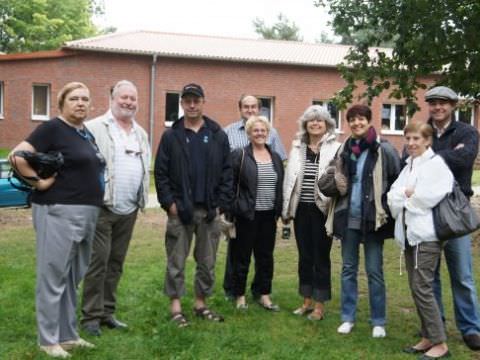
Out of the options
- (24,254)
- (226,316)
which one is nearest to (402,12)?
(226,316)

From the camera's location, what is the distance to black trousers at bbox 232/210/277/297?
20.6 ft

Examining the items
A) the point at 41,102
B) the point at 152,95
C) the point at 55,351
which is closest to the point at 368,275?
the point at 55,351

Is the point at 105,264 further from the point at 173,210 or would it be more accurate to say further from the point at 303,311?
the point at 303,311

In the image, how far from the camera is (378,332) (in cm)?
558

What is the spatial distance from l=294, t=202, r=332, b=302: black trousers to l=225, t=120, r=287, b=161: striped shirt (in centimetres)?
75

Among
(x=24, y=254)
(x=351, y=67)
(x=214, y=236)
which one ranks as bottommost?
(x=24, y=254)

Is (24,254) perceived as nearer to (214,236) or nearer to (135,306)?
(135,306)

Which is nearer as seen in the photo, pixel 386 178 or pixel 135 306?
pixel 386 178

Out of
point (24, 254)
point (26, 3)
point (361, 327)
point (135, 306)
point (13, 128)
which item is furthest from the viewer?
point (26, 3)

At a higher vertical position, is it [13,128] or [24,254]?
[13,128]

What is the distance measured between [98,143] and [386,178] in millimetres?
2382

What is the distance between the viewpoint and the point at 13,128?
Answer: 1040 inches

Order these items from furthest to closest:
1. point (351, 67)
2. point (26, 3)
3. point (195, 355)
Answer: point (26, 3) < point (351, 67) < point (195, 355)

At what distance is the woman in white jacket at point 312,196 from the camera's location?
19.8 feet
